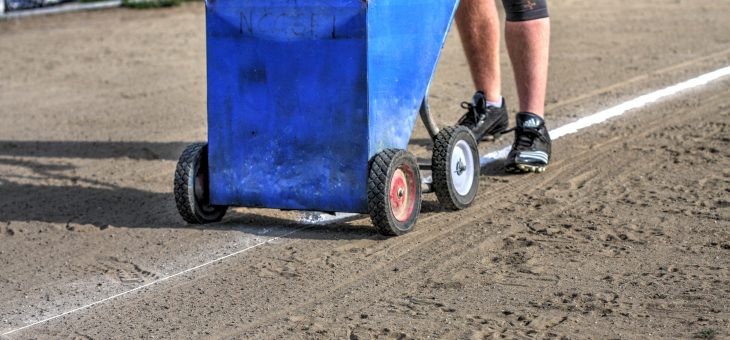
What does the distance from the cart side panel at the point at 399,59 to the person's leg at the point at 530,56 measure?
0.84m

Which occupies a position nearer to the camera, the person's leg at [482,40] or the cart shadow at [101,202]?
the cart shadow at [101,202]

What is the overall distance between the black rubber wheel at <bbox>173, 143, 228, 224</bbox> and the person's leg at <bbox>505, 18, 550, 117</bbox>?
1811 mm

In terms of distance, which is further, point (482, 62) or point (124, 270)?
point (482, 62)

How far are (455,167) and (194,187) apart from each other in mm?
1154

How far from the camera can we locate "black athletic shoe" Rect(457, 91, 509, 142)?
21.6ft

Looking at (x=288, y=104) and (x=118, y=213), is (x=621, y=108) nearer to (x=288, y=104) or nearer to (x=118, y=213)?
(x=288, y=104)

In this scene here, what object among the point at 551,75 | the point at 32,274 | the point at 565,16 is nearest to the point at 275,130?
the point at 32,274

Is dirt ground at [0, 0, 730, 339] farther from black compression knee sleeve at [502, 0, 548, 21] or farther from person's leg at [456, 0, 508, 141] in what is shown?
black compression knee sleeve at [502, 0, 548, 21]

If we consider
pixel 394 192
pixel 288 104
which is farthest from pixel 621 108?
pixel 288 104

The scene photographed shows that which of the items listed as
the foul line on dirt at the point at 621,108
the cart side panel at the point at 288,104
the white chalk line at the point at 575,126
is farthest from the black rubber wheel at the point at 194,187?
the foul line on dirt at the point at 621,108

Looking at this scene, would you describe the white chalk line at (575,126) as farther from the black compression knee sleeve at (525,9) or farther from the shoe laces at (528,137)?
the black compression knee sleeve at (525,9)

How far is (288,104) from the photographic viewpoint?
5086 millimetres

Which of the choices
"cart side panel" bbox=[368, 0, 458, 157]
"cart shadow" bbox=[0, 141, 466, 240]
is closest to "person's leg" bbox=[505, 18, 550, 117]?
"cart side panel" bbox=[368, 0, 458, 157]

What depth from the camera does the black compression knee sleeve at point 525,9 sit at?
242 inches
